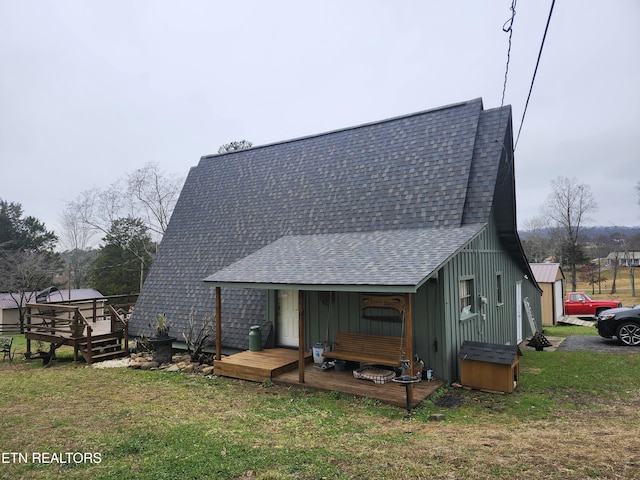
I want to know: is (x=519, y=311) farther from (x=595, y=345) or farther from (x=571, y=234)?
(x=571, y=234)

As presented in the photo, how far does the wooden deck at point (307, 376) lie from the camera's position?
23.0 ft

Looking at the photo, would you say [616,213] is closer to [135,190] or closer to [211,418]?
[135,190]

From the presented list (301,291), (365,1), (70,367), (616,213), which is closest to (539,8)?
(365,1)

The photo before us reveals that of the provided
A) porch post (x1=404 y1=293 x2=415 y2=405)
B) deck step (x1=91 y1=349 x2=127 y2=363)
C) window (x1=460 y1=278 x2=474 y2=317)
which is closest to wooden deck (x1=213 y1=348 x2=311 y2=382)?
A: porch post (x1=404 y1=293 x2=415 y2=405)

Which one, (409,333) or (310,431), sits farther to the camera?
(409,333)

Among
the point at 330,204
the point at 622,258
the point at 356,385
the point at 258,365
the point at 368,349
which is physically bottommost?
the point at 356,385

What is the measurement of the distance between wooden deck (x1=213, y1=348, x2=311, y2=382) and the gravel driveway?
27.7 ft

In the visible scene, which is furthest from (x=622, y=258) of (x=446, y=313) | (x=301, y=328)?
(x=301, y=328)

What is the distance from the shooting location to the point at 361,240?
959 centimetres

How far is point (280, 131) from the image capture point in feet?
147

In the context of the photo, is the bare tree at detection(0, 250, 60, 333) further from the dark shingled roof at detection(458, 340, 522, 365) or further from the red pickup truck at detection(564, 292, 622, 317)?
the red pickup truck at detection(564, 292, 622, 317)

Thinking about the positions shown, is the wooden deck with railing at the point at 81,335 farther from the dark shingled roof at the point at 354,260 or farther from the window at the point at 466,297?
the window at the point at 466,297

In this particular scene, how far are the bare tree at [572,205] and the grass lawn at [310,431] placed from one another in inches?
1219

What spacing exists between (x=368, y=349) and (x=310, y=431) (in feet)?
9.14
